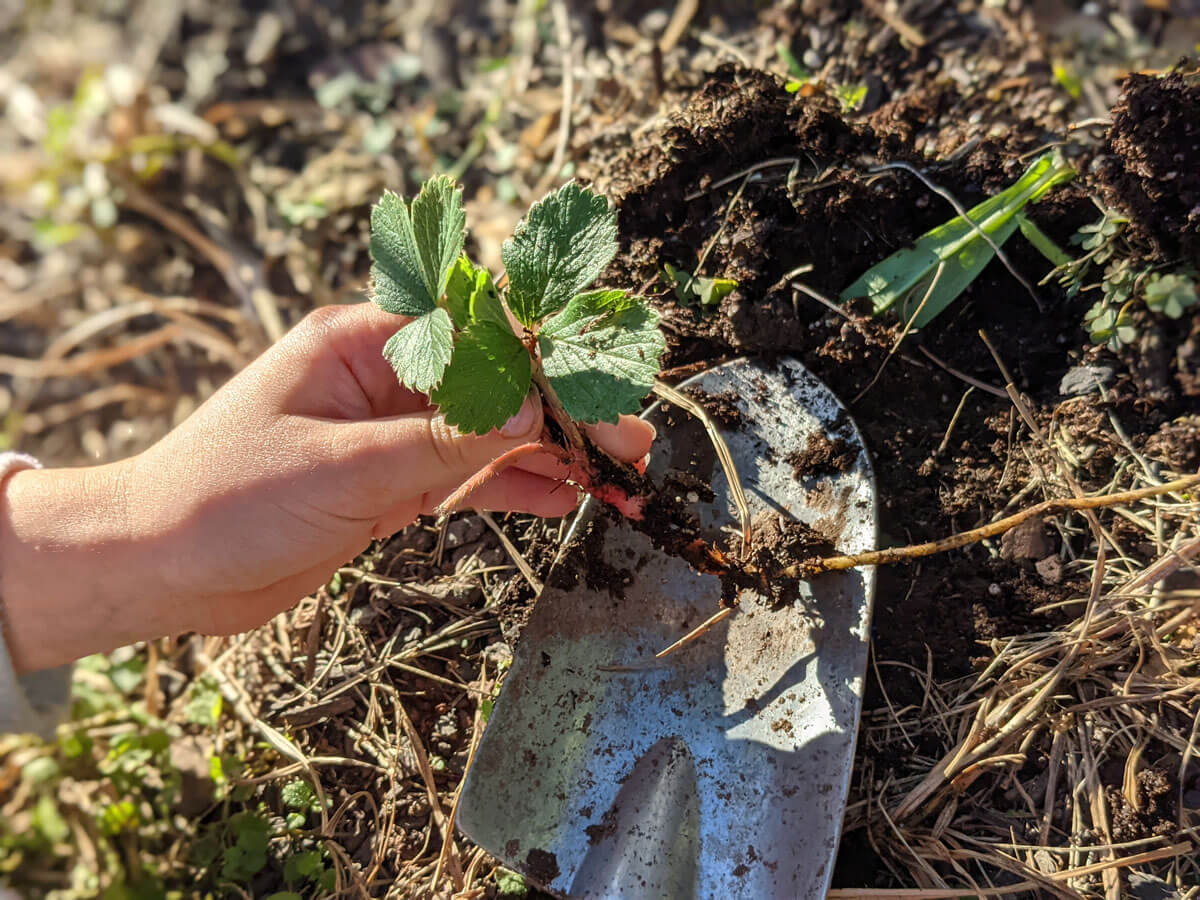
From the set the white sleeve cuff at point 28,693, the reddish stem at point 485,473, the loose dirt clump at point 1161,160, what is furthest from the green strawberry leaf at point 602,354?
the white sleeve cuff at point 28,693

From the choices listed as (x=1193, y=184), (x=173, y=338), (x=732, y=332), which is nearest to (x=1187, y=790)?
(x=1193, y=184)

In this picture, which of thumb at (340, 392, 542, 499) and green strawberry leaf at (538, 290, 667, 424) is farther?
thumb at (340, 392, 542, 499)

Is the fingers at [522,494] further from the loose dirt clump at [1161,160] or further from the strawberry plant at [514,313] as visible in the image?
the loose dirt clump at [1161,160]

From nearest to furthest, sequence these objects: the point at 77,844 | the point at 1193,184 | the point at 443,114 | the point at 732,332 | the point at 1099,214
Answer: the point at 1193,184
the point at 1099,214
the point at 732,332
the point at 77,844
the point at 443,114

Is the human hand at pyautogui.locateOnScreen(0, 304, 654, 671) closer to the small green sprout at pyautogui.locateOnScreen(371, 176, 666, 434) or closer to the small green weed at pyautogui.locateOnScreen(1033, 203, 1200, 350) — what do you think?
the small green sprout at pyautogui.locateOnScreen(371, 176, 666, 434)

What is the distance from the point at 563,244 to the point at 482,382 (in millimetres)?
307

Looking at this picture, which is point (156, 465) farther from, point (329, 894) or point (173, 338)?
point (173, 338)

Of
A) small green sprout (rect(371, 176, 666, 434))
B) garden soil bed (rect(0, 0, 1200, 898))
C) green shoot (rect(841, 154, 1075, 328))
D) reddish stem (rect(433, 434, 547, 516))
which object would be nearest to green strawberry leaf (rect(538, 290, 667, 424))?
small green sprout (rect(371, 176, 666, 434))

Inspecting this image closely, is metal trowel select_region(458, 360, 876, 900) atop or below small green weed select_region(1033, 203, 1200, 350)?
below

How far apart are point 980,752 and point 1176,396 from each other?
87 centimetres

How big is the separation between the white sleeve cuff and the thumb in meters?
0.97

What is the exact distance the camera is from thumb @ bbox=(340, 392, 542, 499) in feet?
5.53

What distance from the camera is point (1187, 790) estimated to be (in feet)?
5.76

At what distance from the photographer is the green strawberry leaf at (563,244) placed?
1628 millimetres
